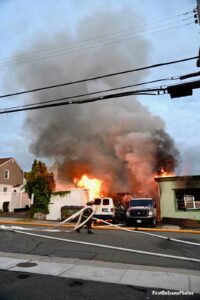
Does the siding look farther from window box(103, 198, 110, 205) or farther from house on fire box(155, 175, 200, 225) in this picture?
house on fire box(155, 175, 200, 225)

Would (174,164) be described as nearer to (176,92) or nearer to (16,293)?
(176,92)

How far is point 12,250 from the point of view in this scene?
30.9 ft

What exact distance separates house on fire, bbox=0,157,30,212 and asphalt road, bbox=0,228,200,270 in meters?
22.0

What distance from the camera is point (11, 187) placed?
40344mm

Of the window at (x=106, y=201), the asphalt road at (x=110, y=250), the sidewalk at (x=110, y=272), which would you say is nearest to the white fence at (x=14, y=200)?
the window at (x=106, y=201)

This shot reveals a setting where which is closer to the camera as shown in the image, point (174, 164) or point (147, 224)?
point (147, 224)

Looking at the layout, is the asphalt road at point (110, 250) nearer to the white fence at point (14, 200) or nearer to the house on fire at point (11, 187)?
the white fence at point (14, 200)

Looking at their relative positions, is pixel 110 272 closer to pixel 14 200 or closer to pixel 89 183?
pixel 89 183

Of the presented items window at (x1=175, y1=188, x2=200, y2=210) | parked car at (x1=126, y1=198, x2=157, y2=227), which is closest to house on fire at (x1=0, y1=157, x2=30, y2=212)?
parked car at (x1=126, y1=198, x2=157, y2=227)

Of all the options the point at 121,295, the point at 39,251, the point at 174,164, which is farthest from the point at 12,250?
the point at 174,164

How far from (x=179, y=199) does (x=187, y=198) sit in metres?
0.58

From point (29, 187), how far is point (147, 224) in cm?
1270

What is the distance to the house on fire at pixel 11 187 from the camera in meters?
33.4

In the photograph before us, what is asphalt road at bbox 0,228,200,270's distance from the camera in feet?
26.1
